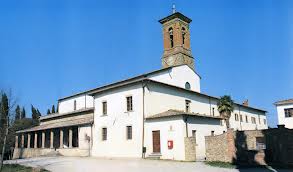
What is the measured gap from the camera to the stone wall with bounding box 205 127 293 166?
21.4m

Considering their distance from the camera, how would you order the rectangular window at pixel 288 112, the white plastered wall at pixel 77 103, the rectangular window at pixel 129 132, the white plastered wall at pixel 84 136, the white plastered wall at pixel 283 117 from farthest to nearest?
the rectangular window at pixel 288 112 → the white plastered wall at pixel 283 117 → the white plastered wall at pixel 77 103 → the white plastered wall at pixel 84 136 → the rectangular window at pixel 129 132

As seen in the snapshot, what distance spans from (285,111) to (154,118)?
33.7 m

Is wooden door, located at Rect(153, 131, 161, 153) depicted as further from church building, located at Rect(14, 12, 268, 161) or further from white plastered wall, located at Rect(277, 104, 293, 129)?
white plastered wall, located at Rect(277, 104, 293, 129)

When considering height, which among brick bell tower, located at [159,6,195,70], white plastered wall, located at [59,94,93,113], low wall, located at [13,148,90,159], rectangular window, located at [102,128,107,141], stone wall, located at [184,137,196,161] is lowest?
low wall, located at [13,148,90,159]

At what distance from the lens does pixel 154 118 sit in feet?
97.9

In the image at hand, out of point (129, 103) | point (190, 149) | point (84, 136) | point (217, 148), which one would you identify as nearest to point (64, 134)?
point (84, 136)

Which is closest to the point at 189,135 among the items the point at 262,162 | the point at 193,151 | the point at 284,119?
the point at 193,151

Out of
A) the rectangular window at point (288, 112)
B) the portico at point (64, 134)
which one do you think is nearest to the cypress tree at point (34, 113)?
the portico at point (64, 134)

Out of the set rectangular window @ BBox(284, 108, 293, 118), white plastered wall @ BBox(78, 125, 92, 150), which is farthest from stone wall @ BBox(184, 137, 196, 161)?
rectangular window @ BBox(284, 108, 293, 118)

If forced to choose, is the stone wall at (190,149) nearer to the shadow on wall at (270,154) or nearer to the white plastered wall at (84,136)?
the shadow on wall at (270,154)

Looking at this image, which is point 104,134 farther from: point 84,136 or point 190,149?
point 190,149

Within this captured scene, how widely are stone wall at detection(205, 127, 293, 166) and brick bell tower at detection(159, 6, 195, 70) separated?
20.2 meters

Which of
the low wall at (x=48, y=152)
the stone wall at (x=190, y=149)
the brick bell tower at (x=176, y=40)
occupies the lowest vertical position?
the low wall at (x=48, y=152)

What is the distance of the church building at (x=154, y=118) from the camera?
28.8 metres
